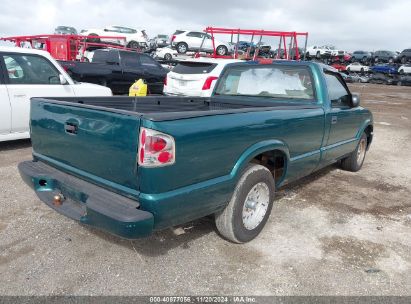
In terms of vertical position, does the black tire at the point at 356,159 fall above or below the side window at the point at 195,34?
below

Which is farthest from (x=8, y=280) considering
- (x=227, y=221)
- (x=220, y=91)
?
(x=220, y=91)

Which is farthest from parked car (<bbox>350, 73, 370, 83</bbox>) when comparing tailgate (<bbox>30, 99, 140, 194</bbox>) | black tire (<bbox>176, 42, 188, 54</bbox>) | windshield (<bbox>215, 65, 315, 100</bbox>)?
tailgate (<bbox>30, 99, 140, 194</bbox>)

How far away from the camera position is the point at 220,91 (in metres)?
5.14

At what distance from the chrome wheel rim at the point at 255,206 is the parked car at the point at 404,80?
36.0 m

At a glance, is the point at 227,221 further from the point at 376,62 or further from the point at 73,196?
the point at 376,62

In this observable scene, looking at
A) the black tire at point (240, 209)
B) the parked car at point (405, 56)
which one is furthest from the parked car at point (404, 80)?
the black tire at point (240, 209)

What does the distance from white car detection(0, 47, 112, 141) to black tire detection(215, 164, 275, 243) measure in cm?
435

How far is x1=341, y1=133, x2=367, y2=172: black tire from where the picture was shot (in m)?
5.79

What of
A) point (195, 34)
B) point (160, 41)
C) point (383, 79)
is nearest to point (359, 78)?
point (383, 79)

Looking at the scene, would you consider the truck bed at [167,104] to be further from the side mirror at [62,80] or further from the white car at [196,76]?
the white car at [196,76]

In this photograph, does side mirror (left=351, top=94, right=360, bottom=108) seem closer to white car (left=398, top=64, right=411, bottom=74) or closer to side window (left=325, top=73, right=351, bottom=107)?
side window (left=325, top=73, right=351, bottom=107)

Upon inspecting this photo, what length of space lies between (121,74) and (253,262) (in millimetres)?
10036

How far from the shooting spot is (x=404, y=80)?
3462 centimetres

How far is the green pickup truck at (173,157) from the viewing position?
2.48 metres
